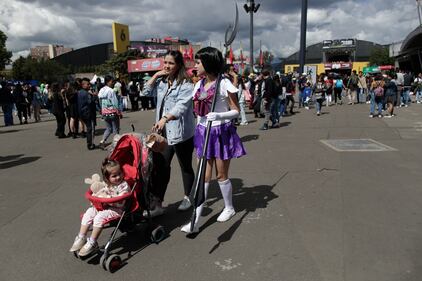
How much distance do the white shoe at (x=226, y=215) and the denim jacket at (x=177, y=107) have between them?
3.12 ft

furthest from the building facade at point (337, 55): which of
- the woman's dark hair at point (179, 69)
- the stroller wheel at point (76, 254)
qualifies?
the stroller wheel at point (76, 254)

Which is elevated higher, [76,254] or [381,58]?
[381,58]

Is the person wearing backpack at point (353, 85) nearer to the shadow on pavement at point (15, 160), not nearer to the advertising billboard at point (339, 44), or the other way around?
the shadow on pavement at point (15, 160)

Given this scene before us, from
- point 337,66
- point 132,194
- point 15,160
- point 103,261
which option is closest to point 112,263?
point 103,261

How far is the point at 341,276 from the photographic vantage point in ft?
10.8

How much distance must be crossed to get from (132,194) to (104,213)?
0.30 metres

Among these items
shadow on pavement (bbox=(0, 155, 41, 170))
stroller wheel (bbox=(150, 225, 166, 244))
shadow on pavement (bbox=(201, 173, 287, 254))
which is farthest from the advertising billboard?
stroller wheel (bbox=(150, 225, 166, 244))

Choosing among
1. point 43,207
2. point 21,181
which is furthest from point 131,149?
point 21,181

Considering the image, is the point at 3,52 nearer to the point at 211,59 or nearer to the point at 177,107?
the point at 177,107

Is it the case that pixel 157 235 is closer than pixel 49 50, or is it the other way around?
pixel 157 235

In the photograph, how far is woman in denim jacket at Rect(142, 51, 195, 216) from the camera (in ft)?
14.7

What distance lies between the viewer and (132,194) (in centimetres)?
378

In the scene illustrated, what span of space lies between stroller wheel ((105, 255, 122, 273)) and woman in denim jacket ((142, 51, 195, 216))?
1.04m

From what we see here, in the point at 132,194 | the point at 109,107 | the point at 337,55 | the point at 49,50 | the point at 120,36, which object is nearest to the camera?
the point at 132,194
